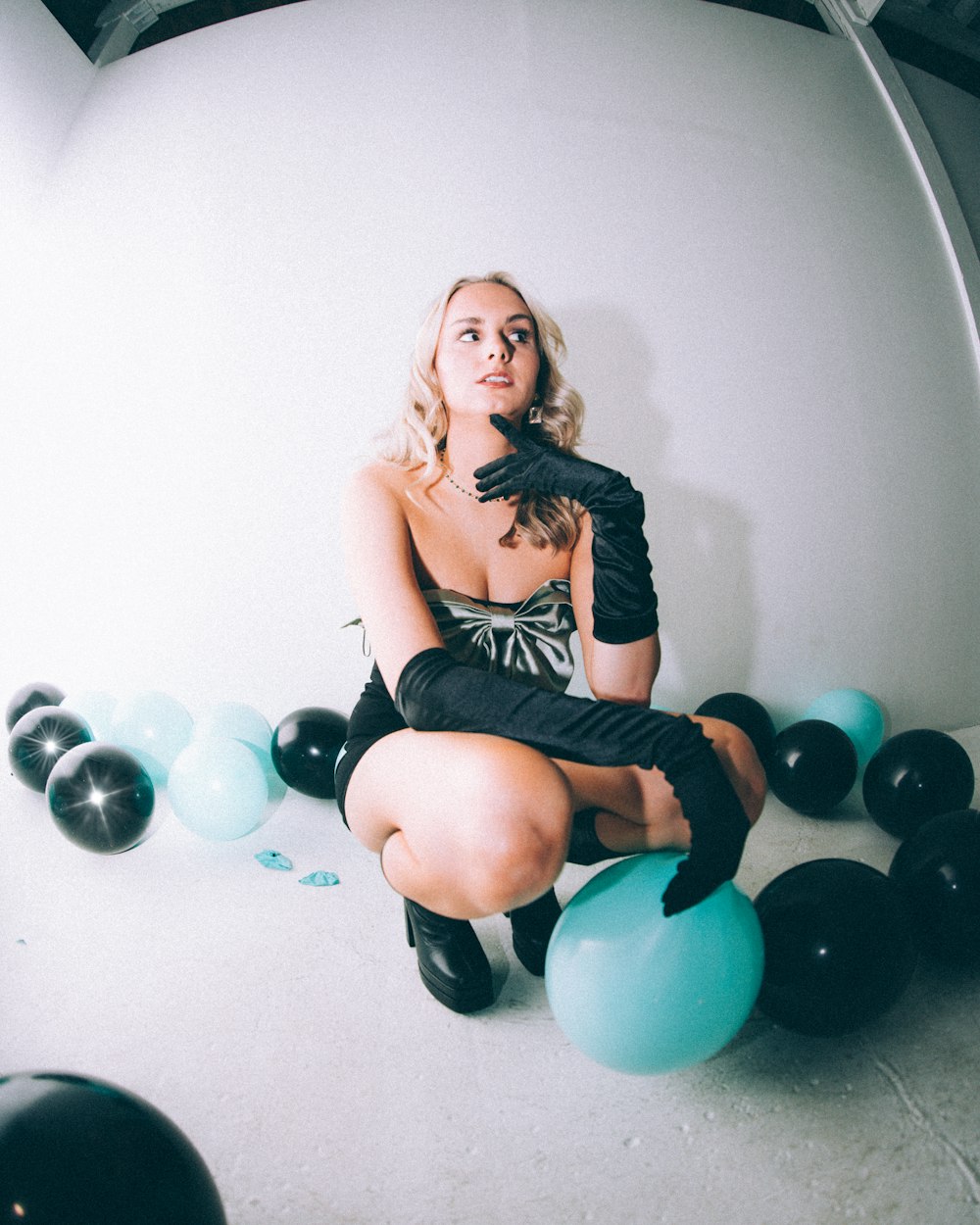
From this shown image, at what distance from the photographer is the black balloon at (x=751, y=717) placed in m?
2.08

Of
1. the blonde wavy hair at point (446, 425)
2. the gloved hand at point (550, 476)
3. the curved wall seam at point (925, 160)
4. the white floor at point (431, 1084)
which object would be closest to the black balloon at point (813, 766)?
the white floor at point (431, 1084)

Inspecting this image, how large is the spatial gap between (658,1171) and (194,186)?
289 centimetres

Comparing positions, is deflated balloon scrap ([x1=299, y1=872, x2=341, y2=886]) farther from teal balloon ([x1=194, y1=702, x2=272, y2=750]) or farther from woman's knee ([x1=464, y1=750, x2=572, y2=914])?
woman's knee ([x1=464, y1=750, x2=572, y2=914])

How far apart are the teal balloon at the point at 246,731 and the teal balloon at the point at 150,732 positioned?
0.08 m

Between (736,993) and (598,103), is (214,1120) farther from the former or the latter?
(598,103)

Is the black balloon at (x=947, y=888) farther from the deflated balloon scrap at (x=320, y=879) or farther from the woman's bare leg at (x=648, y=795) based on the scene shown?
the deflated balloon scrap at (x=320, y=879)

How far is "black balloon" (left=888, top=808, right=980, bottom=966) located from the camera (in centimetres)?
128

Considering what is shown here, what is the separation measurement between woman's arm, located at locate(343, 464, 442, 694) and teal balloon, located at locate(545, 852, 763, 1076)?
0.55 m

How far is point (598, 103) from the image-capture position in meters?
2.18

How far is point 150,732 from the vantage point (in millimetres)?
2086

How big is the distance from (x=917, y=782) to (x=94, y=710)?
2.57 m

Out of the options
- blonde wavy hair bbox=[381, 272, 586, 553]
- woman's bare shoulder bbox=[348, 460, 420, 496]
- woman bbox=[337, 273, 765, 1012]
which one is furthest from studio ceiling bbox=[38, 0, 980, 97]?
woman's bare shoulder bbox=[348, 460, 420, 496]

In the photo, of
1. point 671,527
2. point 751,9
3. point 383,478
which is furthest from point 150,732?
point 751,9

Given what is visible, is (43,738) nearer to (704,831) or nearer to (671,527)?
(704,831)
